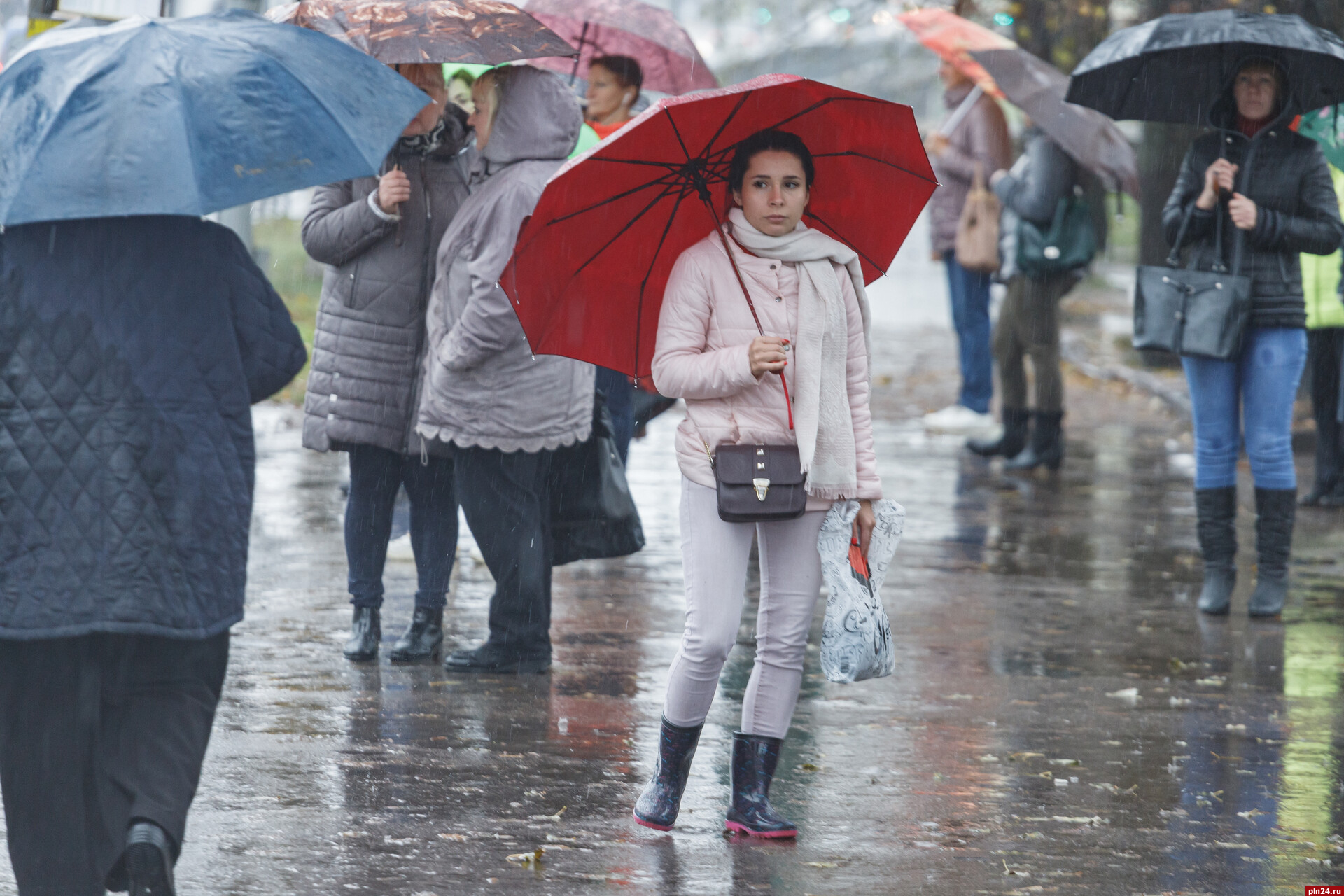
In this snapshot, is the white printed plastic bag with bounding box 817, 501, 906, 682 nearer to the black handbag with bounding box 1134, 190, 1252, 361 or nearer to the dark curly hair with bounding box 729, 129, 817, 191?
the dark curly hair with bounding box 729, 129, 817, 191

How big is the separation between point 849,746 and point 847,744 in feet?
0.05

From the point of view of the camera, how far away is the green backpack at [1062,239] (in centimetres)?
1059

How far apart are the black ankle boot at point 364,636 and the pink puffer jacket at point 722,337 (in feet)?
7.29

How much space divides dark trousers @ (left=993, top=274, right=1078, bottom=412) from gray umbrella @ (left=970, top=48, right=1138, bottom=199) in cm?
107

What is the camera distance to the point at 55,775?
145 inches

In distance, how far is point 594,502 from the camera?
6238mm

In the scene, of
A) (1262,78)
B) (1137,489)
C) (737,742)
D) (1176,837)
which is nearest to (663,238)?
(737,742)

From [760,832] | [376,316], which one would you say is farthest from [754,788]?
[376,316]

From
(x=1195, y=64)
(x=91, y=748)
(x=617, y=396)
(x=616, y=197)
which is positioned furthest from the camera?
(x=617, y=396)

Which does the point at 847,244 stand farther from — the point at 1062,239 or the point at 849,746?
the point at 1062,239

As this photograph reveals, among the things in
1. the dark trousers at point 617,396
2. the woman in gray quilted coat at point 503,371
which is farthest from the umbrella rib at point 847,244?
the dark trousers at point 617,396

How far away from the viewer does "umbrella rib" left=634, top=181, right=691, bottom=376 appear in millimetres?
4590

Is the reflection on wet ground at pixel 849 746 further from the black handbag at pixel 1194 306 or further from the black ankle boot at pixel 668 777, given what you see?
the black handbag at pixel 1194 306

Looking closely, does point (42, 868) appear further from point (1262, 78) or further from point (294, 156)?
point (1262, 78)
